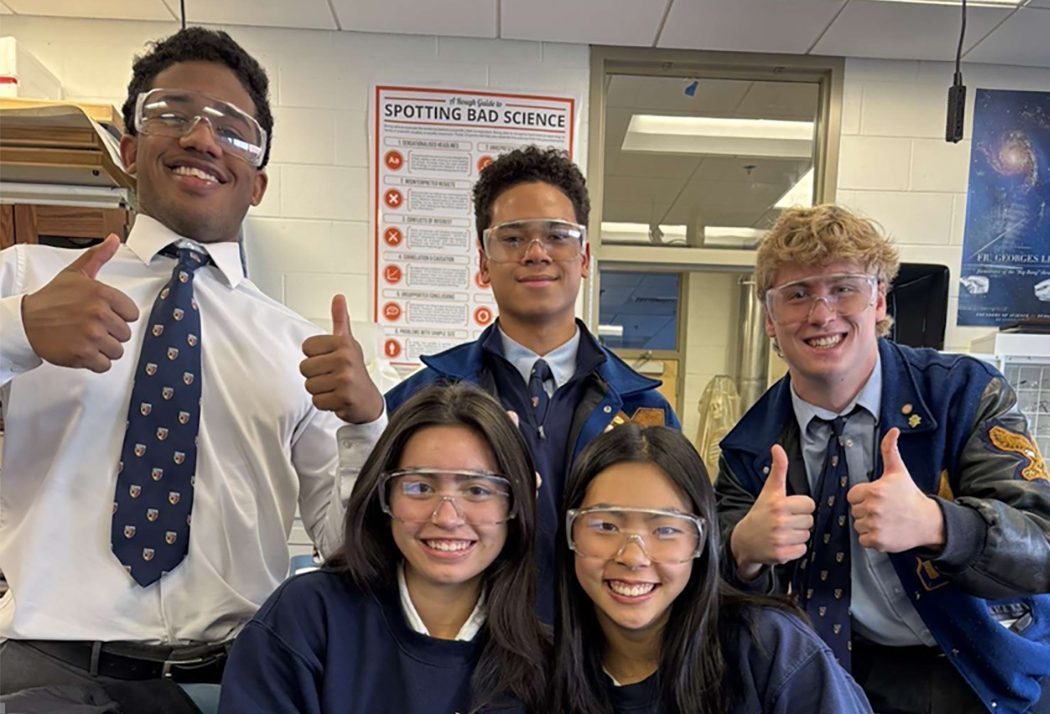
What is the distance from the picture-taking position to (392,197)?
2.62 metres

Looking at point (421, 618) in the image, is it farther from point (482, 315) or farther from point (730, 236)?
point (730, 236)

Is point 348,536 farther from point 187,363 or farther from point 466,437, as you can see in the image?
point 187,363

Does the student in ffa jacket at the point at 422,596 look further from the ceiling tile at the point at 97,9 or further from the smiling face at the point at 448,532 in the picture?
the ceiling tile at the point at 97,9

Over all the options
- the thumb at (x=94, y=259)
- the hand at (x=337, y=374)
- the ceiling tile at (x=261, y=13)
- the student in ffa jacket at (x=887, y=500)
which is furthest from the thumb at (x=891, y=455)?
the ceiling tile at (x=261, y=13)

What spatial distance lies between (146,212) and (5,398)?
39cm

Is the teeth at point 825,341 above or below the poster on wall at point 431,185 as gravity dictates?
below

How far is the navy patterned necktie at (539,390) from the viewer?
1.41m

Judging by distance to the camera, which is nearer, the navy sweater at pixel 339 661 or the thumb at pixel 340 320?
the navy sweater at pixel 339 661

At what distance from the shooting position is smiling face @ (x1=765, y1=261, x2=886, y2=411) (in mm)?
1338

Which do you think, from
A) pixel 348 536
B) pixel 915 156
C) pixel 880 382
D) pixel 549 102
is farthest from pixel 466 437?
pixel 915 156

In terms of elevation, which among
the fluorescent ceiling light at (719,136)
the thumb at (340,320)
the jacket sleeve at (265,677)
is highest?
the fluorescent ceiling light at (719,136)

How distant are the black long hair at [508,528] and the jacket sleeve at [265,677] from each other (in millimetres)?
146

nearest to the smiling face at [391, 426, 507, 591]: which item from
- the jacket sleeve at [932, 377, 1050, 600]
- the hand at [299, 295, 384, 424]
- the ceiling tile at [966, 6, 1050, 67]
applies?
the hand at [299, 295, 384, 424]

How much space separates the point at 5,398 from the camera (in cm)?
113
